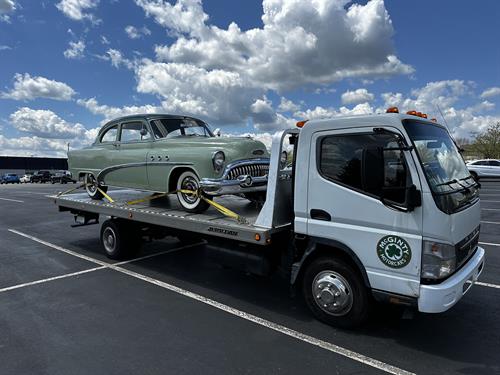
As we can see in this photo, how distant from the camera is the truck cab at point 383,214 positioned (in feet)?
11.2

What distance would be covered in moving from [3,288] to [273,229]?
428 centimetres

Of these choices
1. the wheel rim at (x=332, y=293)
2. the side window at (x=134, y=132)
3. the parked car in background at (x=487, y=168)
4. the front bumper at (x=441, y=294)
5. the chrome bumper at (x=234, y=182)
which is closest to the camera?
the front bumper at (x=441, y=294)

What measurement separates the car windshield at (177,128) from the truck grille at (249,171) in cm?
163

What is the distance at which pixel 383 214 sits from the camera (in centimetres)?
361

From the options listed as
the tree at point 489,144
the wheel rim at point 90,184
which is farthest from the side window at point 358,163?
the tree at point 489,144

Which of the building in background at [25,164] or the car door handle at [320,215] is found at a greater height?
the building in background at [25,164]

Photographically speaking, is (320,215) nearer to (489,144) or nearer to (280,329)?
(280,329)

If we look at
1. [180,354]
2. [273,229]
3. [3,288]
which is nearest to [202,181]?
[273,229]

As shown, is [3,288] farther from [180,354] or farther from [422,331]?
[422,331]

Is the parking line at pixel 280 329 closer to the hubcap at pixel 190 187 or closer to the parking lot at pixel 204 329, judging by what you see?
the parking lot at pixel 204 329

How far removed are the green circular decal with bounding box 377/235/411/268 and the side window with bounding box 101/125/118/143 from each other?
5852mm

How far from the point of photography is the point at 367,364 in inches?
133

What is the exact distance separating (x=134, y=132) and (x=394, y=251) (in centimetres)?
533

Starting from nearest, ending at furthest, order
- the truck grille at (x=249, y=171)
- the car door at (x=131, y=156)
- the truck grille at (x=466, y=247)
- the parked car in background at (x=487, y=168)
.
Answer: the truck grille at (x=466, y=247) < the truck grille at (x=249, y=171) < the car door at (x=131, y=156) < the parked car in background at (x=487, y=168)
